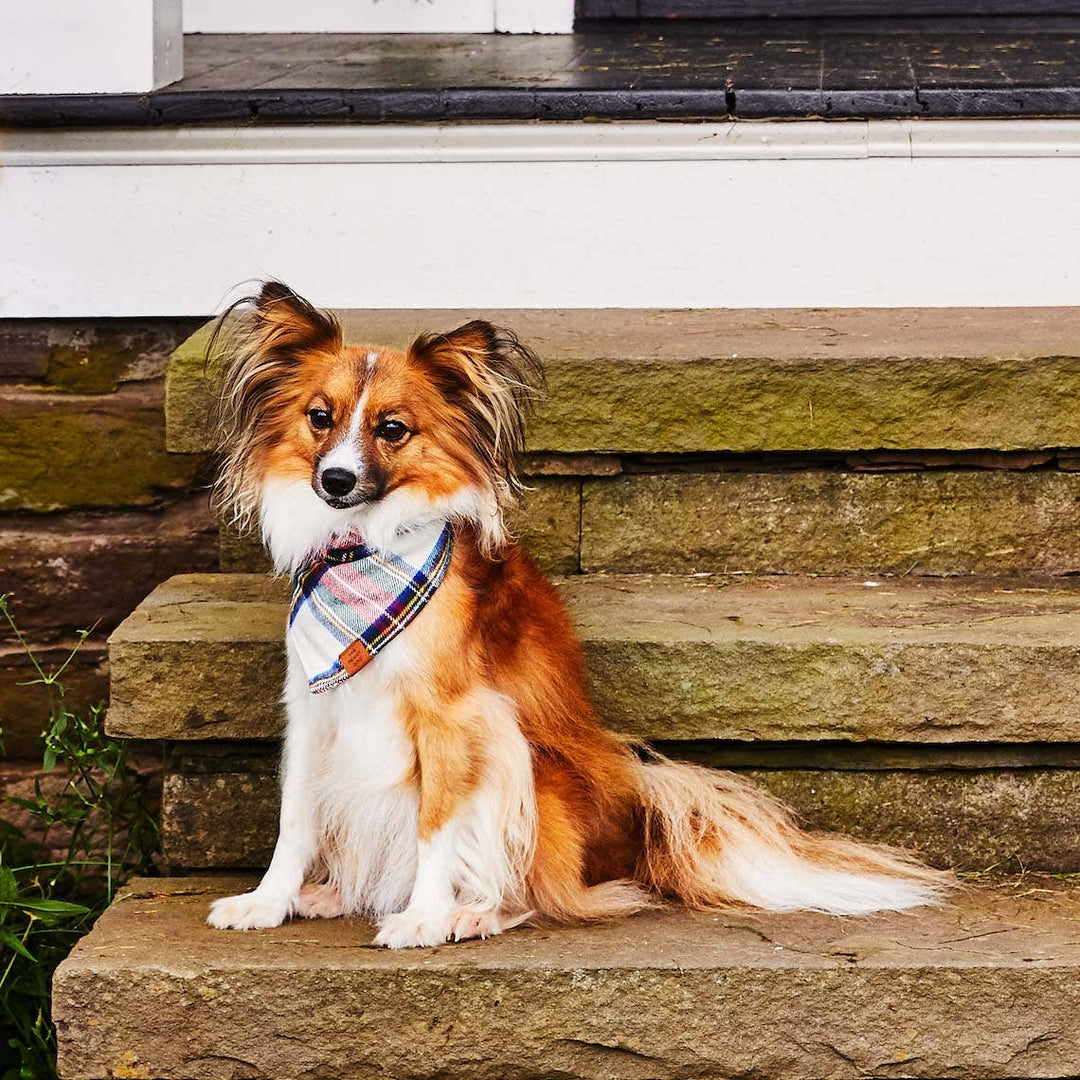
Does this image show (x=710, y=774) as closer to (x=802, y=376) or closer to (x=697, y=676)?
(x=697, y=676)

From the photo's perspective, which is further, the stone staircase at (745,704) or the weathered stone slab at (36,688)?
the weathered stone slab at (36,688)

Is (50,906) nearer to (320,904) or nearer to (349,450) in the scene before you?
(320,904)

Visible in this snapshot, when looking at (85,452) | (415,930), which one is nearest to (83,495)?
(85,452)

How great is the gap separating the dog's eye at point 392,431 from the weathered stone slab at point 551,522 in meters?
0.69

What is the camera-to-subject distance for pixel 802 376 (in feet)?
9.86

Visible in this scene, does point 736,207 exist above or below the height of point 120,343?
above

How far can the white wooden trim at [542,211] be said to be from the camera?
3.46 m

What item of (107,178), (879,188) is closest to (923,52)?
(879,188)

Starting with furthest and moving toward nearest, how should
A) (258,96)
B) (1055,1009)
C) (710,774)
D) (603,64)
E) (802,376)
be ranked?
1. (603,64)
2. (258,96)
3. (802,376)
4. (710,774)
5. (1055,1009)

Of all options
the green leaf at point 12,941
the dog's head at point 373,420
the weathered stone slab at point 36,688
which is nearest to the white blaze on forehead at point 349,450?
the dog's head at point 373,420

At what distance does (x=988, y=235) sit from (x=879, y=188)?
28cm

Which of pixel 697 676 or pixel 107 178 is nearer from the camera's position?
pixel 697 676

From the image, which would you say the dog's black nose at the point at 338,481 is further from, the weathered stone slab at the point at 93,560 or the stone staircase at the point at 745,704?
the weathered stone slab at the point at 93,560

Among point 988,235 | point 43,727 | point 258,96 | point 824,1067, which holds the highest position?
point 258,96
